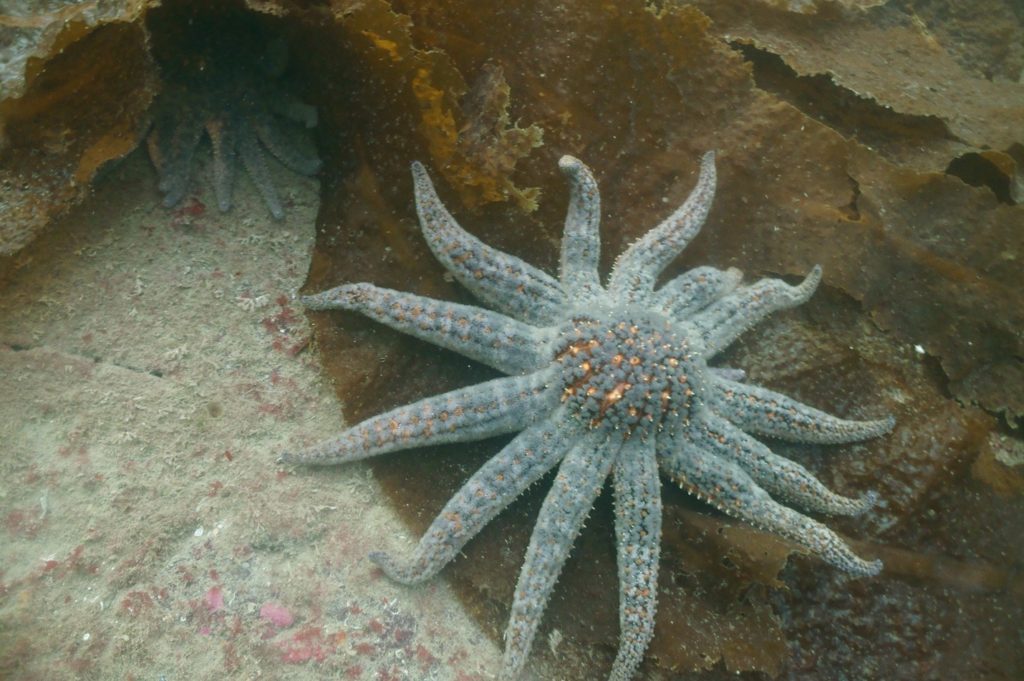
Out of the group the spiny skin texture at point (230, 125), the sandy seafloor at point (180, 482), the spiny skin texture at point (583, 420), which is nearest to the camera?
the sandy seafloor at point (180, 482)

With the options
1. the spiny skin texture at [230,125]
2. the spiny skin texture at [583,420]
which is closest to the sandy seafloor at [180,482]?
the spiny skin texture at [230,125]

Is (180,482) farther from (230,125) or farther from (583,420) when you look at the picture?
(230,125)

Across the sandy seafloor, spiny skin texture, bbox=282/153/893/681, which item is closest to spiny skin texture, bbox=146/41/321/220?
the sandy seafloor

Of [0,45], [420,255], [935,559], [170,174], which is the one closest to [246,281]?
[170,174]

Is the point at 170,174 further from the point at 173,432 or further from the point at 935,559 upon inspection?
the point at 935,559

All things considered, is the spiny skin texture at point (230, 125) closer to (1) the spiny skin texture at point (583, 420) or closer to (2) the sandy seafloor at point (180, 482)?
(2) the sandy seafloor at point (180, 482)

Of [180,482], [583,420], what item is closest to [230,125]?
[180,482]
